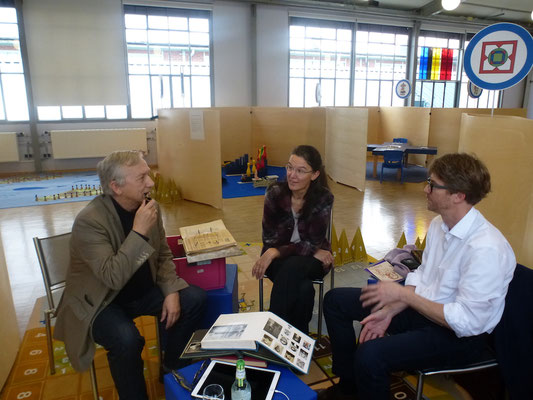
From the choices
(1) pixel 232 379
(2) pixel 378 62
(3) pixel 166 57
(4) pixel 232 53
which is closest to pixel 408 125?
(2) pixel 378 62

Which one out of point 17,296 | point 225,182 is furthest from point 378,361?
point 225,182

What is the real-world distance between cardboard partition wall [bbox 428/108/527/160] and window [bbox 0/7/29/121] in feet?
32.4

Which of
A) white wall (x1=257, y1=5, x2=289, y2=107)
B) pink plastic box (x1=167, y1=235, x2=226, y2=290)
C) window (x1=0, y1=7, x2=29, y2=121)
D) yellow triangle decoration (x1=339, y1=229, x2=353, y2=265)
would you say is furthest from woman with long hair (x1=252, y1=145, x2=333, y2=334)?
white wall (x1=257, y1=5, x2=289, y2=107)

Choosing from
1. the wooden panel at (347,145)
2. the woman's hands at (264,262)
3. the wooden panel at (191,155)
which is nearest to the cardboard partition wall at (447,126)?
the wooden panel at (347,145)

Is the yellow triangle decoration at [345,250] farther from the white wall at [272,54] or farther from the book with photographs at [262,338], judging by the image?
the white wall at [272,54]

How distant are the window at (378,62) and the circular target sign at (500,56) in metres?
10.2

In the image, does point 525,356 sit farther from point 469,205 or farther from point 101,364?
point 101,364

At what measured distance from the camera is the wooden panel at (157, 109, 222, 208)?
5.92 m

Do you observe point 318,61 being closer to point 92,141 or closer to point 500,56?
point 92,141

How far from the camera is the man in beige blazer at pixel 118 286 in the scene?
1.89 metres

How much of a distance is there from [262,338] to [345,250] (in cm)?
261

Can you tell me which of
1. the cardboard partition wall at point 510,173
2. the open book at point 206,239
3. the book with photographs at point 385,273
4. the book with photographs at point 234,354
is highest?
the cardboard partition wall at point 510,173

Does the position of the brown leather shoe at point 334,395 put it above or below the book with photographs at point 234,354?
below

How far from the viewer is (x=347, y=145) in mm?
7867
